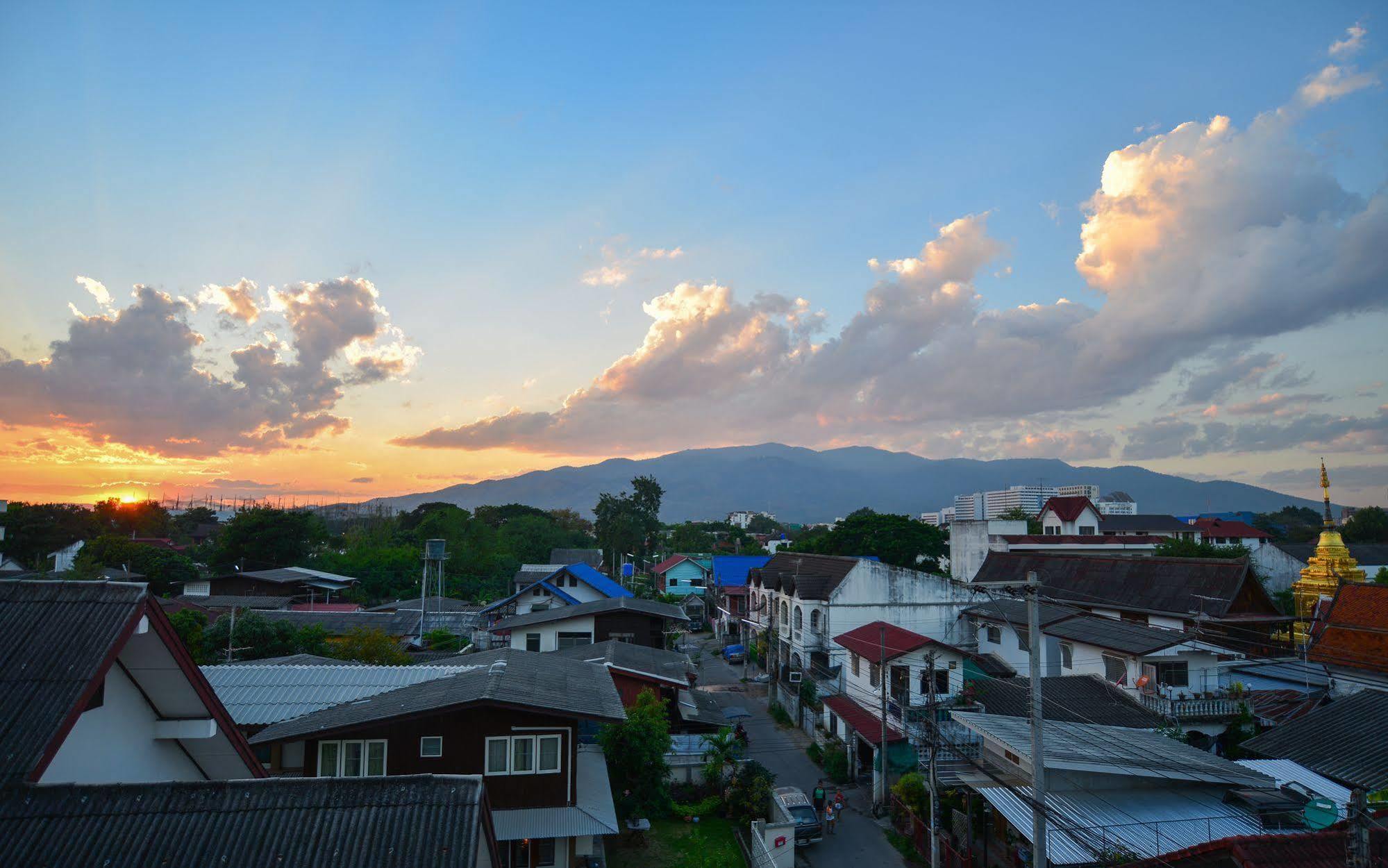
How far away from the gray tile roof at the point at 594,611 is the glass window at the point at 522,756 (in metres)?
18.0

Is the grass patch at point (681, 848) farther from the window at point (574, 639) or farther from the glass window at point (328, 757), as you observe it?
the window at point (574, 639)

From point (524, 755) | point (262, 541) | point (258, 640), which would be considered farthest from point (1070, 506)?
point (262, 541)

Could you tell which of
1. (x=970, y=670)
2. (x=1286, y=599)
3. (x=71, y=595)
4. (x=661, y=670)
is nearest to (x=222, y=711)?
(x=71, y=595)

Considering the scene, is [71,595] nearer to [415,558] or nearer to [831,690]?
[831,690]

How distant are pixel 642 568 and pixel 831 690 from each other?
189 ft

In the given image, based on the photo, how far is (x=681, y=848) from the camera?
1775 cm

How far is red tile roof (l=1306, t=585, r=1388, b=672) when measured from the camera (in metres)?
23.5

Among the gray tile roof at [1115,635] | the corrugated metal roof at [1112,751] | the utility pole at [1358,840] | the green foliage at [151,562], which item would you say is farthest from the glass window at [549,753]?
the green foliage at [151,562]

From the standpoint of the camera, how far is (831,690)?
31.3m

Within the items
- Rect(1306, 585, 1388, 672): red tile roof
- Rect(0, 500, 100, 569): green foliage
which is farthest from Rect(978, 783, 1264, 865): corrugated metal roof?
Rect(0, 500, 100, 569): green foliage

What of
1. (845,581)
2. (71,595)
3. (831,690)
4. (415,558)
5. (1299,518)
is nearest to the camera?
(71,595)

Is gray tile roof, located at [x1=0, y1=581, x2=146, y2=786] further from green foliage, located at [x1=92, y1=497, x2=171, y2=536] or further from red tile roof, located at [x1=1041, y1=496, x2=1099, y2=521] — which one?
green foliage, located at [x1=92, y1=497, x2=171, y2=536]

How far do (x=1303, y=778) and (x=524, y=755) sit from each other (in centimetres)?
1600

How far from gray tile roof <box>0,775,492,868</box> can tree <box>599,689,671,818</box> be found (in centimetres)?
1392
